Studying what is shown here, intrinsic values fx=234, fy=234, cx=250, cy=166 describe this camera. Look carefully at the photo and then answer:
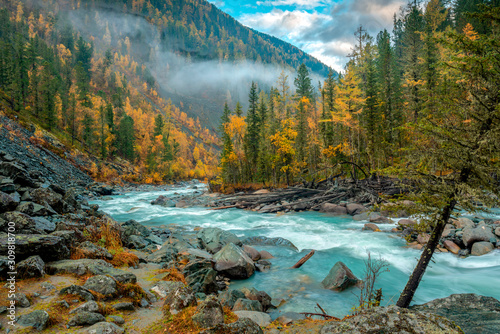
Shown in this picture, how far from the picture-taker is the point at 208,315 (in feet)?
10.3

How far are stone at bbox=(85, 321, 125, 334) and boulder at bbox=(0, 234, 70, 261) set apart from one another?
2.84m

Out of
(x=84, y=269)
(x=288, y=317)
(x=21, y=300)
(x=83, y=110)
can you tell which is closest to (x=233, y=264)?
(x=288, y=317)

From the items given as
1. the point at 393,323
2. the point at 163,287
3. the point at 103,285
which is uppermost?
the point at 393,323

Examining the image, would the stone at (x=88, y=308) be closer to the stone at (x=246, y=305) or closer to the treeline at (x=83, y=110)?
the stone at (x=246, y=305)

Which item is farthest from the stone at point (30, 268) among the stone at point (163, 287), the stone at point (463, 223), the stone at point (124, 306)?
the stone at point (463, 223)

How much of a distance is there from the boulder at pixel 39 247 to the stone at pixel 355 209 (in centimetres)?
1849

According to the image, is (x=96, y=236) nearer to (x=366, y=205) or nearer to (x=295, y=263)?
(x=295, y=263)

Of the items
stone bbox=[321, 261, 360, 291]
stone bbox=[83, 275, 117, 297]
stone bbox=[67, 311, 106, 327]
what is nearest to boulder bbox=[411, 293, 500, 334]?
stone bbox=[321, 261, 360, 291]

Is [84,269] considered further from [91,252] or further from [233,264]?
[233,264]

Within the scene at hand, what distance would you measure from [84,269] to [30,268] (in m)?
0.92

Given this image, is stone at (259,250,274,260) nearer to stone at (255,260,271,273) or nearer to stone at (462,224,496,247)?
stone at (255,260,271,273)

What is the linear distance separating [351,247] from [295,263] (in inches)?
148

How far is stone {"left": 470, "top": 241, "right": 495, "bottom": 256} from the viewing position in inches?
376

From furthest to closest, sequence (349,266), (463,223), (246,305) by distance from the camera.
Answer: (463,223)
(349,266)
(246,305)
